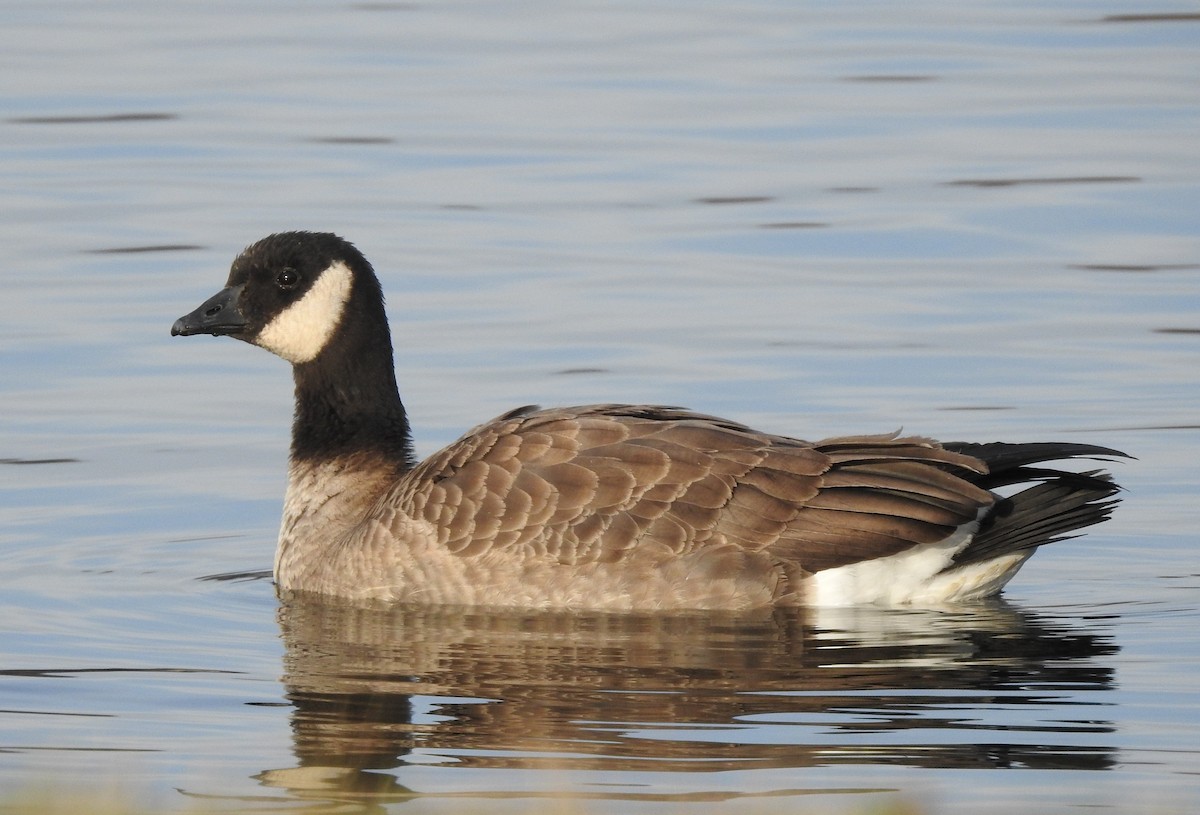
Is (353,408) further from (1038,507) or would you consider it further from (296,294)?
(1038,507)

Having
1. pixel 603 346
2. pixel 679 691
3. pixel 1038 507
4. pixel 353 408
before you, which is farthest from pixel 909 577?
pixel 603 346

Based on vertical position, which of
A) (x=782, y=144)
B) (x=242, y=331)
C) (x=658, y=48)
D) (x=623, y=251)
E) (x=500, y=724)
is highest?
(x=658, y=48)

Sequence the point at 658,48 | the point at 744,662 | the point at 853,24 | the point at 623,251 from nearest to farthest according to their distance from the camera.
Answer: the point at 744,662 → the point at 623,251 → the point at 658,48 → the point at 853,24

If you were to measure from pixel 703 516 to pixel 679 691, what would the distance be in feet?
4.92

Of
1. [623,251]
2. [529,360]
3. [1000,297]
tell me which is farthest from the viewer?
[623,251]

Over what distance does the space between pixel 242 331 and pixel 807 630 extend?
13.0 feet

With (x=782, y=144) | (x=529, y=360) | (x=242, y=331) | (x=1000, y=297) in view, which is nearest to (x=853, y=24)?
(x=782, y=144)

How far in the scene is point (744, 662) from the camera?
10445mm

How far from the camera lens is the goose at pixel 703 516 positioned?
11227mm

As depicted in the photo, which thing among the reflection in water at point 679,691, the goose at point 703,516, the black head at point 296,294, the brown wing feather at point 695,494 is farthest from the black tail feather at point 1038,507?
the black head at point 296,294

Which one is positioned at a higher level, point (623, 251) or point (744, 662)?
point (623, 251)

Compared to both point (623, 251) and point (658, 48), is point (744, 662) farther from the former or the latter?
point (658, 48)

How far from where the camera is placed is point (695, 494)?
1126 centimetres

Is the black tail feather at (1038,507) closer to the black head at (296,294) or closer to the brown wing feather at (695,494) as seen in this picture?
the brown wing feather at (695,494)
